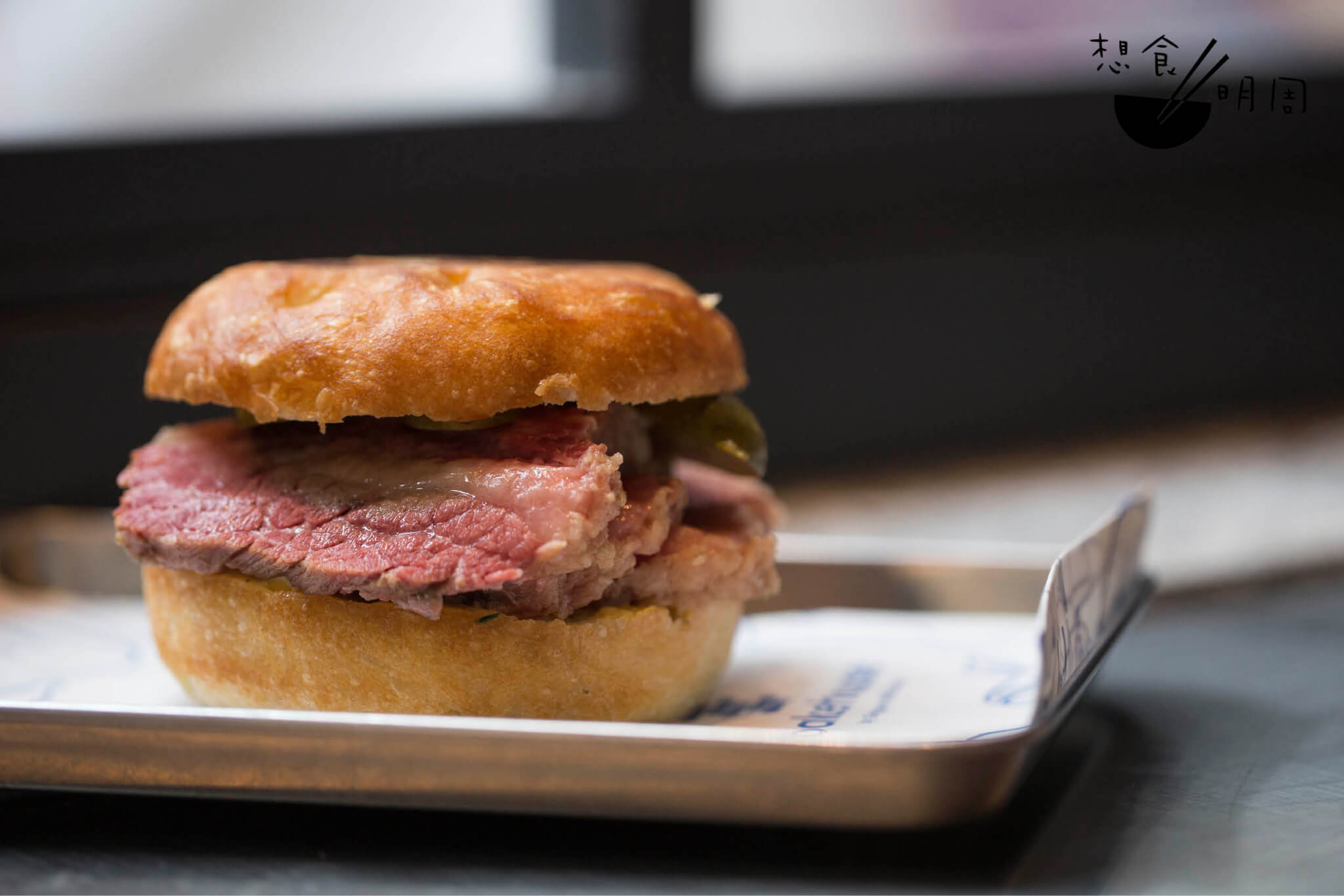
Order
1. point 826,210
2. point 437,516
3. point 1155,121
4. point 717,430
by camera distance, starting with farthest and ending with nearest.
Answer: point 826,210
point 1155,121
point 717,430
point 437,516

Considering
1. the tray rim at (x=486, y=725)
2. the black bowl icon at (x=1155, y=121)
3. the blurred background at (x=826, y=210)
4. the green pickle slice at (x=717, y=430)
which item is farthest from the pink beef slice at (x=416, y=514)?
the blurred background at (x=826, y=210)

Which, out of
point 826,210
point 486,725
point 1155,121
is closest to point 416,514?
point 486,725

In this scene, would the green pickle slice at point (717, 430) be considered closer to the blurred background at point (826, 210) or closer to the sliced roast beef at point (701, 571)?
the sliced roast beef at point (701, 571)

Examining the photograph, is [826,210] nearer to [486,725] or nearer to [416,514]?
[416,514]

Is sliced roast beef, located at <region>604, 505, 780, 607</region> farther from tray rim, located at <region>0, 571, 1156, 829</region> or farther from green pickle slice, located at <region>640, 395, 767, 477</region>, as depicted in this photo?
tray rim, located at <region>0, 571, 1156, 829</region>

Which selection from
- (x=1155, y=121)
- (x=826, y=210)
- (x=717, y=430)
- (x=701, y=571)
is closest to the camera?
(x=701, y=571)
